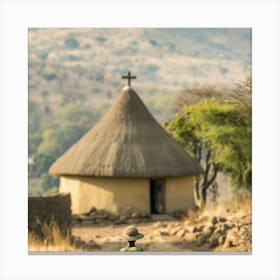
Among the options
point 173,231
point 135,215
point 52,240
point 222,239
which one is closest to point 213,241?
point 222,239

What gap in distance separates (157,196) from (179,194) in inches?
27.7

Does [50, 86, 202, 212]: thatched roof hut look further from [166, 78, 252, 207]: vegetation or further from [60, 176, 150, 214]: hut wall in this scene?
[166, 78, 252, 207]: vegetation

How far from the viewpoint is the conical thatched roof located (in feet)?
62.8

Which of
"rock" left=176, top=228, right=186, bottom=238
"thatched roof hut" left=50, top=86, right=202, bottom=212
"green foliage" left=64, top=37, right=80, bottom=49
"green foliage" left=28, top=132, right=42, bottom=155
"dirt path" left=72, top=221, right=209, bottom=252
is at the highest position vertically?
"green foliage" left=64, top=37, right=80, bottom=49

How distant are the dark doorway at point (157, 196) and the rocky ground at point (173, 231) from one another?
22.3 inches

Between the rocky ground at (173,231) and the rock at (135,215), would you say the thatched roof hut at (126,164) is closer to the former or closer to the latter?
the rock at (135,215)

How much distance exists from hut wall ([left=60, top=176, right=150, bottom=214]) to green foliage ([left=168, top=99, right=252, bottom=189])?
20.0 feet

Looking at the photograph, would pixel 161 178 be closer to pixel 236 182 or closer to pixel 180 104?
pixel 236 182

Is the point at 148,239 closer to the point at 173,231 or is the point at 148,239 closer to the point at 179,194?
the point at 173,231

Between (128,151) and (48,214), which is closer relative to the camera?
(48,214)

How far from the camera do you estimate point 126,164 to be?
753 inches

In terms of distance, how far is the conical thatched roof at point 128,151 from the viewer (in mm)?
19144

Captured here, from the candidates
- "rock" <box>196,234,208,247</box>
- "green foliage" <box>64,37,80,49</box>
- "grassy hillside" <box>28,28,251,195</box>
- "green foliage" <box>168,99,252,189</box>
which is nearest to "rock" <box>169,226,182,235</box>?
"rock" <box>196,234,208,247</box>
